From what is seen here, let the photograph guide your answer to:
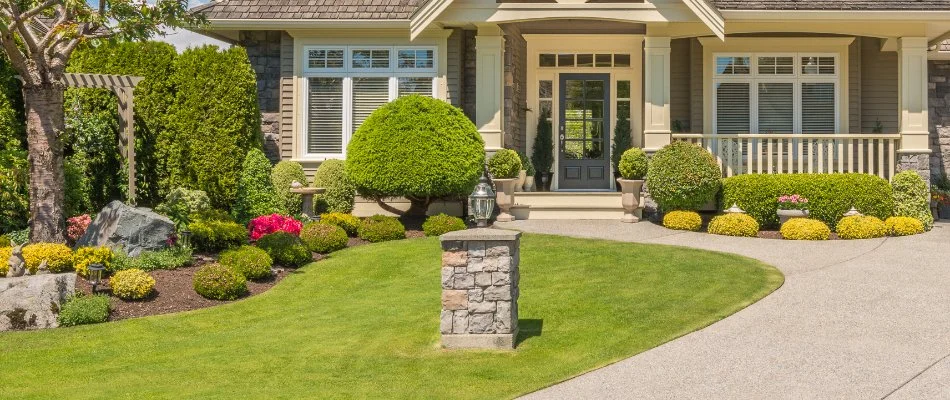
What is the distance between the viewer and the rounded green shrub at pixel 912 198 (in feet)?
49.3

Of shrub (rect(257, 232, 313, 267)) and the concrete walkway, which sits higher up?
shrub (rect(257, 232, 313, 267))

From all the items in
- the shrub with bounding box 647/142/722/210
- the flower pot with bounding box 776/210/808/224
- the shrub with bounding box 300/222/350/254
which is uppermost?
the shrub with bounding box 647/142/722/210

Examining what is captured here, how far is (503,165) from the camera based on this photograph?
15.6m

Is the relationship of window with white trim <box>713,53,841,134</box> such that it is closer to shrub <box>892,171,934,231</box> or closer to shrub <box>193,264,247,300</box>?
shrub <box>892,171,934,231</box>

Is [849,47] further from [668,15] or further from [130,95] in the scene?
[130,95]

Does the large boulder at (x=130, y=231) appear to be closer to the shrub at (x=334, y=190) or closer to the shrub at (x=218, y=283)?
the shrub at (x=218, y=283)

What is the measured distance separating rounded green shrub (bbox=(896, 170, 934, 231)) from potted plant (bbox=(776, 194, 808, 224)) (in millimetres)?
1558

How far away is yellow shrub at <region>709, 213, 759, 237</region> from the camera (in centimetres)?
1445

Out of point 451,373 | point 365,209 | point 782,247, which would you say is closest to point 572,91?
point 365,209

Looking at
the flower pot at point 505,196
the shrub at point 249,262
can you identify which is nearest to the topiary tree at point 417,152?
the flower pot at point 505,196

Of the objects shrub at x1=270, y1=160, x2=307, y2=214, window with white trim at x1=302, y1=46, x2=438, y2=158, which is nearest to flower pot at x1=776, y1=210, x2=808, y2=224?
window with white trim at x1=302, y1=46, x2=438, y2=158

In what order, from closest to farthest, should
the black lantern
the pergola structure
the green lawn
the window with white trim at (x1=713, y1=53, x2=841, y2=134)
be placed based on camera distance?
the green lawn
the black lantern
the pergola structure
the window with white trim at (x1=713, y1=53, x2=841, y2=134)

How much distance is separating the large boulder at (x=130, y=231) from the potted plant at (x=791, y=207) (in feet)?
29.7

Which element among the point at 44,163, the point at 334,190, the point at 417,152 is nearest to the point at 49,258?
the point at 44,163
